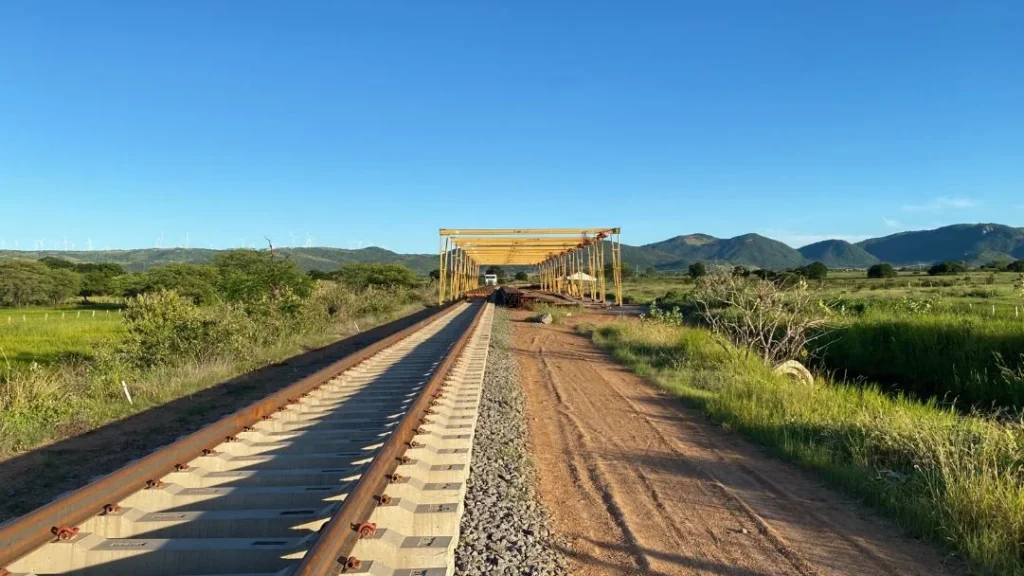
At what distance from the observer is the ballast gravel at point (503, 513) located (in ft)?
12.5

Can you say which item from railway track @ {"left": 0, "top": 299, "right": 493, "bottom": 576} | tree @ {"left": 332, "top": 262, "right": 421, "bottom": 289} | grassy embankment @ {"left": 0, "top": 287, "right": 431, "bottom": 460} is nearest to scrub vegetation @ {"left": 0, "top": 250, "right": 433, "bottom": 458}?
grassy embankment @ {"left": 0, "top": 287, "right": 431, "bottom": 460}

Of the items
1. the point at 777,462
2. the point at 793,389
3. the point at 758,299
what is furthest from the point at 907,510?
the point at 758,299

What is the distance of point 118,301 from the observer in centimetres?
6056

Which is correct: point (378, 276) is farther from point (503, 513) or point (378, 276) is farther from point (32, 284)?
point (503, 513)

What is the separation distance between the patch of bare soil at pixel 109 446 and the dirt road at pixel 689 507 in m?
3.89

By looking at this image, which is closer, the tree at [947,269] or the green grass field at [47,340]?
the green grass field at [47,340]

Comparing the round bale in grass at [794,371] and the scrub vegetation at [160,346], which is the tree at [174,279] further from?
the round bale in grass at [794,371]

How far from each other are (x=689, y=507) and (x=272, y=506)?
122 inches

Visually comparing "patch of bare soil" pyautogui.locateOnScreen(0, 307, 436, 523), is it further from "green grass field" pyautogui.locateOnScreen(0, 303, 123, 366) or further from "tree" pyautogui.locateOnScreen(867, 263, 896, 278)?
"tree" pyautogui.locateOnScreen(867, 263, 896, 278)

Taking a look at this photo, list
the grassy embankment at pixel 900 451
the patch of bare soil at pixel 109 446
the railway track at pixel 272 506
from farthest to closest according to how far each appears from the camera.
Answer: the patch of bare soil at pixel 109 446 → the grassy embankment at pixel 900 451 → the railway track at pixel 272 506

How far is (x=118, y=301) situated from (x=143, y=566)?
220ft

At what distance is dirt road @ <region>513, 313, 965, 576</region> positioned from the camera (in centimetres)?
406

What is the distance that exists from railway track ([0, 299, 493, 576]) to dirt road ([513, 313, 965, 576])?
0.95 m

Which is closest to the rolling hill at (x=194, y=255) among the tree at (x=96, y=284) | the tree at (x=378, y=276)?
the tree at (x=96, y=284)
